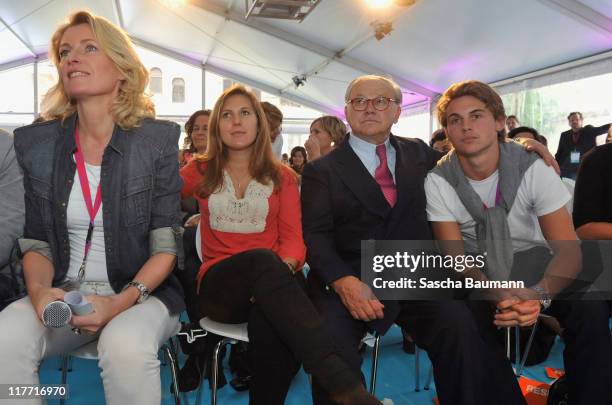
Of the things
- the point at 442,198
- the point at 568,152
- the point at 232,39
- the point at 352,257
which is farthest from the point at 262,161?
the point at 232,39

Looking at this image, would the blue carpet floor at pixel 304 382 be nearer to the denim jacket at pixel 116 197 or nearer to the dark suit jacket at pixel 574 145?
the denim jacket at pixel 116 197

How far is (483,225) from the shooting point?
5.99ft

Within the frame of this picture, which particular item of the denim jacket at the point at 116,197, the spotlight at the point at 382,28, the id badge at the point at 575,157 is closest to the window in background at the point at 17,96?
the spotlight at the point at 382,28

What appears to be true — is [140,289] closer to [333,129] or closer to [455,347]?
[455,347]

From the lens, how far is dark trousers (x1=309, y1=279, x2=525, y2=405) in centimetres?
153

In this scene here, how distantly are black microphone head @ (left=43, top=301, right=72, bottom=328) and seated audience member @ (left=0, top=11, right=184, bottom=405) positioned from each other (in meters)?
0.18

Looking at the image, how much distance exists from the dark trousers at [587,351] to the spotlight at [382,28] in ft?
22.6

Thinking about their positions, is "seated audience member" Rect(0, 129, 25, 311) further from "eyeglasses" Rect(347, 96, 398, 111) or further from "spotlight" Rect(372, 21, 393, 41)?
"spotlight" Rect(372, 21, 393, 41)

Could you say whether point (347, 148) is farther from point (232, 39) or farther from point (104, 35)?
point (232, 39)

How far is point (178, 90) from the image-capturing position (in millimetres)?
14219

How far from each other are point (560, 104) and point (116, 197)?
7.49 m

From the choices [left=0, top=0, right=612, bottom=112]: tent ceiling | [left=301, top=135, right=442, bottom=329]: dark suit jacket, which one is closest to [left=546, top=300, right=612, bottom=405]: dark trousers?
[left=301, top=135, right=442, bottom=329]: dark suit jacket

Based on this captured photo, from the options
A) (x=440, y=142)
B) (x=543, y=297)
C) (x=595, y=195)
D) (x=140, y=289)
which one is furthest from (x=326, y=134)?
(x=140, y=289)

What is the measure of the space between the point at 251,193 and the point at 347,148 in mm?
450
